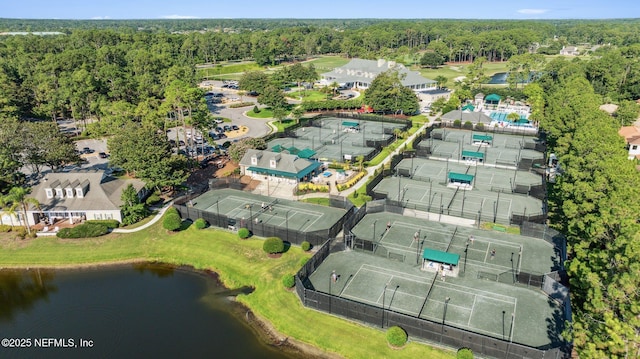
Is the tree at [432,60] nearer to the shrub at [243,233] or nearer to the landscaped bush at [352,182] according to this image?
the landscaped bush at [352,182]

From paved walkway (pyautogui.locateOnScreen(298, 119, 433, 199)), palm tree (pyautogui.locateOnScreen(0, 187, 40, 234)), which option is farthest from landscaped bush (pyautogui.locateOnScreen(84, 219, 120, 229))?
paved walkway (pyautogui.locateOnScreen(298, 119, 433, 199))

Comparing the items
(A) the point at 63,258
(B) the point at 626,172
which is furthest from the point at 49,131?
(B) the point at 626,172

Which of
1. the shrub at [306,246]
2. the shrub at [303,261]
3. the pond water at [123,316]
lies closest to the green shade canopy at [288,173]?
the shrub at [306,246]

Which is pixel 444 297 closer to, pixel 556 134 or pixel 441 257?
pixel 441 257

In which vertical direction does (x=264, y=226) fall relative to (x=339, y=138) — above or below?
below

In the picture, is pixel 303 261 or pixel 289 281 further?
pixel 303 261

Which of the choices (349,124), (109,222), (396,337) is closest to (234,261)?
(109,222)

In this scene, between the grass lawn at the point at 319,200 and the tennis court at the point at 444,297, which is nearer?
the tennis court at the point at 444,297

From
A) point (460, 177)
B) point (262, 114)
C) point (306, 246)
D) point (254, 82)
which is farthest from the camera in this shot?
point (254, 82)
